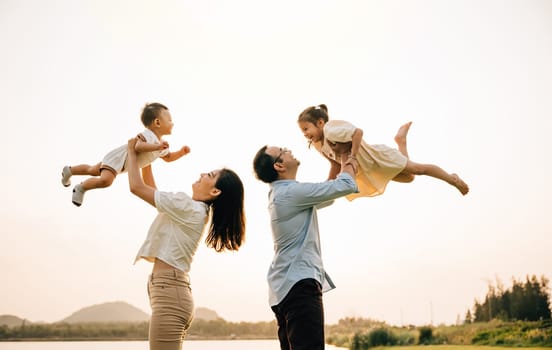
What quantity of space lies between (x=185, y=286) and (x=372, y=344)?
9.89m

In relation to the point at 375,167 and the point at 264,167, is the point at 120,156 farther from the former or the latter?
the point at 375,167

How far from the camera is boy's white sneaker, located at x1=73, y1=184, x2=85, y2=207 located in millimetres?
4906

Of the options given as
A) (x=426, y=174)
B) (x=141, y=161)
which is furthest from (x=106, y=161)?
(x=426, y=174)

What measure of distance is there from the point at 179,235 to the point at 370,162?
207 centimetres

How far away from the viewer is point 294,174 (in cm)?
353

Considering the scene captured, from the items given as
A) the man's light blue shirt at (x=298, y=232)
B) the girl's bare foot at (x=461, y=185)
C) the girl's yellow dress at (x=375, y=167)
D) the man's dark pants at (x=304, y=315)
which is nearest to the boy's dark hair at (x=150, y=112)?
the girl's yellow dress at (x=375, y=167)

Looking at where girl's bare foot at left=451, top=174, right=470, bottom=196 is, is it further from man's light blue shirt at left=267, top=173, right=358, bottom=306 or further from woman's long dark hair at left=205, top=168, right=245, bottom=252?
woman's long dark hair at left=205, top=168, right=245, bottom=252

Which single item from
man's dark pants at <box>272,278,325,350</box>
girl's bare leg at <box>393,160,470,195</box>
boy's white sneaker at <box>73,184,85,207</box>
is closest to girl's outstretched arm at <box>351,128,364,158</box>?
man's dark pants at <box>272,278,325,350</box>

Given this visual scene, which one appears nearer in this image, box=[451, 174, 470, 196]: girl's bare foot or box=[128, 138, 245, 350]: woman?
box=[128, 138, 245, 350]: woman

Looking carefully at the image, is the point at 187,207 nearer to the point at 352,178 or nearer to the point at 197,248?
the point at 197,248

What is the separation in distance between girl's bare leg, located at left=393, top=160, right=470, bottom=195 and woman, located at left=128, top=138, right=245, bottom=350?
207 cm

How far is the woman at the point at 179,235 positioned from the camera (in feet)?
10.2

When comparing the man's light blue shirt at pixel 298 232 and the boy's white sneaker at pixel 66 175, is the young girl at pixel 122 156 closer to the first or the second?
the boy's white sneaker at pixel 66 175

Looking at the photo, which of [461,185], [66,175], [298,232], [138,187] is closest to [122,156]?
[66,175]
